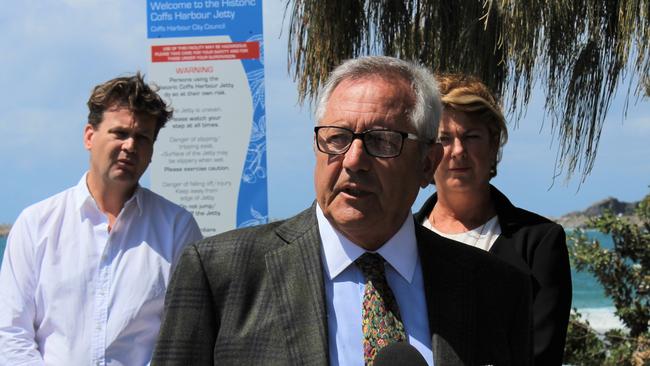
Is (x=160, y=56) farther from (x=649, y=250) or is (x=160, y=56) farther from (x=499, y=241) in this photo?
(x=649, y=250)

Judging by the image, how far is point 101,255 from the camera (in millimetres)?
4090

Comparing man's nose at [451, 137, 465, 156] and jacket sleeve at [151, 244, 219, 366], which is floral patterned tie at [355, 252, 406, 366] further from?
man's nose at [451, 137, 465, 156]

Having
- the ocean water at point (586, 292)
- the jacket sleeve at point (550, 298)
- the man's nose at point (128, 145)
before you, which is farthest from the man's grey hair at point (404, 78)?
the ocean water at point (586, 292)

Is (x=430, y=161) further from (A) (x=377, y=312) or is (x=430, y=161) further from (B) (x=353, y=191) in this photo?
(A) (x=377, y=312)

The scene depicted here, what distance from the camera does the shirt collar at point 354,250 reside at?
100 inches

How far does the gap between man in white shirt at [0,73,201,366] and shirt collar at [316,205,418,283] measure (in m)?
1.65

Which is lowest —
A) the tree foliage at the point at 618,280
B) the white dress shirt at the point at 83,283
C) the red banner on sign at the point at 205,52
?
the tree foliage at the point at 618,280

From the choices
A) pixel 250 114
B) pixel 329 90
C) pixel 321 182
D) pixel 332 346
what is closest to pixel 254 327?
pixel 332 346

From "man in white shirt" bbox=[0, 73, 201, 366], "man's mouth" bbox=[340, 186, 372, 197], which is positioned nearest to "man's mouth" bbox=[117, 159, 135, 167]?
"man in white shirt" bbox=[0, 73, 201, 366]

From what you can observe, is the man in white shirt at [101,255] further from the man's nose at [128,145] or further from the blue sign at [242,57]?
the blue sign at [242,57]

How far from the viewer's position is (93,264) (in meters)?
4.06

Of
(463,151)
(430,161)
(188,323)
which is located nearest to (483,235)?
(463,151)

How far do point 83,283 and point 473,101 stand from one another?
6.12 feet

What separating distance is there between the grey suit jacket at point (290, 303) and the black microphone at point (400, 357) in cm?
33
